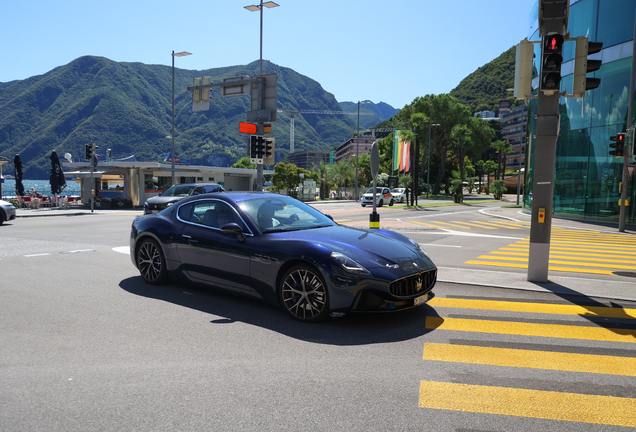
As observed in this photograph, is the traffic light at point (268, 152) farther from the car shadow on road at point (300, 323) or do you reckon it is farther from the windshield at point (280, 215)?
the car shadow on road at point (300, 323)

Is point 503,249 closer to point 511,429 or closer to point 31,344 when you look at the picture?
point 511,429

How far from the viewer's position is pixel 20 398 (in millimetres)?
3430

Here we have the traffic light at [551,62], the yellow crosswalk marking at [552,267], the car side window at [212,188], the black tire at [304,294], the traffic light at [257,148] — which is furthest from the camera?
the car side window at [212,188]

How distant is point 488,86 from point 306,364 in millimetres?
178043

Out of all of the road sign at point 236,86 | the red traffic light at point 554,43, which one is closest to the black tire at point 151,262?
the red traffic light at point 554,43

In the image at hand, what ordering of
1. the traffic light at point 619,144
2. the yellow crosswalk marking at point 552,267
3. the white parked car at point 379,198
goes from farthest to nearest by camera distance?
the white parked car at point 379,198 → the traffic light at point 619,144 → the yellow crosswalk marking at point 552,267

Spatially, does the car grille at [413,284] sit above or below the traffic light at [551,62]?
below

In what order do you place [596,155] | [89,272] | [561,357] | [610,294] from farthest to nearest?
[596,155], [89,272], [610,294], [561,357]

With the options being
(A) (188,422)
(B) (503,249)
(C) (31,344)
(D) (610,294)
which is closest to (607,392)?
(A) (188,422)

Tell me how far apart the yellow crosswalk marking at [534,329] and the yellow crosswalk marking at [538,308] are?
65cm

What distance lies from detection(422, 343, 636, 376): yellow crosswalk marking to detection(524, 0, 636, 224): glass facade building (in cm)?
2064

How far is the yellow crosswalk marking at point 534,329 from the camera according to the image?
503 cm

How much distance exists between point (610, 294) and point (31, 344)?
7631mm

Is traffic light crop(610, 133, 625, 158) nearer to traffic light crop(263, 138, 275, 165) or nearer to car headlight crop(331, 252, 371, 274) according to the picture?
traffic light crop(263, 138, 275, 165)
